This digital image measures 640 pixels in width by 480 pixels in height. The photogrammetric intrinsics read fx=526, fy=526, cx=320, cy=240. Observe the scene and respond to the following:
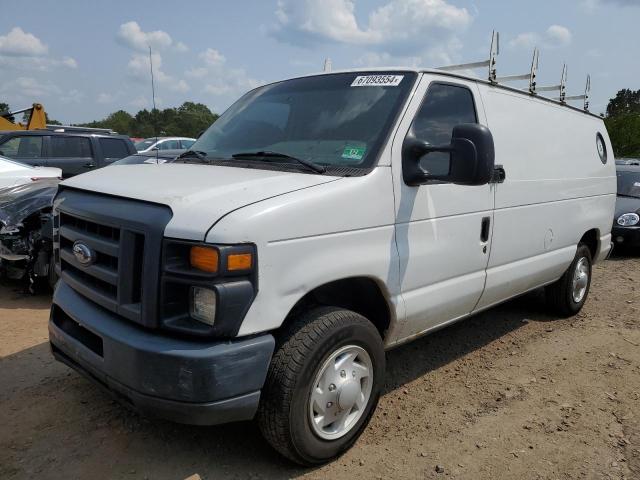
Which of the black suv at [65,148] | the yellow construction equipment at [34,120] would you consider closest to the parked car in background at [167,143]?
the yellow construction equipment at [34,120]

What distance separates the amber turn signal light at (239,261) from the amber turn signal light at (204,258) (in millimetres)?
59

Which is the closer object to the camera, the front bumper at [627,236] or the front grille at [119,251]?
the front grille at [119,251]

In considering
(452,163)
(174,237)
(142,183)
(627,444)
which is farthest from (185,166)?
(627,444)

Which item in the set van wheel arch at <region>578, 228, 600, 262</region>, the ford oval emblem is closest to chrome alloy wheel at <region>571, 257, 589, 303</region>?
van wheel arch at <region>578, 228, 600, 262</region>

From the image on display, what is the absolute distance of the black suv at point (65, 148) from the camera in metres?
10.1

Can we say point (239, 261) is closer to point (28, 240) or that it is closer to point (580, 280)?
point (28, 240)

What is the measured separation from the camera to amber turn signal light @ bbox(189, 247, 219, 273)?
7.30 ft

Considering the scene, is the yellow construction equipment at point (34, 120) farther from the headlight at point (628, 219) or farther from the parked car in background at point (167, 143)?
the headlight at point (628, 219)

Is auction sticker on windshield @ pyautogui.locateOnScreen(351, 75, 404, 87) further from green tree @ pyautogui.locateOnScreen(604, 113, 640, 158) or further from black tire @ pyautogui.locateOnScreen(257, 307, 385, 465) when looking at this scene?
green tree @ pyautogui.locateOnScreen(604, 113, 640, 158)

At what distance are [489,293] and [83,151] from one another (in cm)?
957

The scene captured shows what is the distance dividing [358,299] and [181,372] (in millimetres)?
1231

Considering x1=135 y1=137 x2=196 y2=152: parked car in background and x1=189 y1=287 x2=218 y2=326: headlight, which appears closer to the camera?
x1=189 y1=287 x2=218 y2=326: headlight

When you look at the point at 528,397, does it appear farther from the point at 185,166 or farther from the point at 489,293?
the point at 185,166

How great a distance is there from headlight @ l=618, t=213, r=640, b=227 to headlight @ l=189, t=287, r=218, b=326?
880cm
